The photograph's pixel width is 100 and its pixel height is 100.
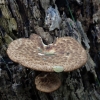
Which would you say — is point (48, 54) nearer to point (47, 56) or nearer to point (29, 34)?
point (47, 56)

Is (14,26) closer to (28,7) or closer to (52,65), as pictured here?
(28,7)

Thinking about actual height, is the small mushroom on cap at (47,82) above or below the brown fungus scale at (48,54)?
below

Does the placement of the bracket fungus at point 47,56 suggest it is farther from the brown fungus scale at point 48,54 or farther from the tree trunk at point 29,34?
the tree trunk at point 29,34

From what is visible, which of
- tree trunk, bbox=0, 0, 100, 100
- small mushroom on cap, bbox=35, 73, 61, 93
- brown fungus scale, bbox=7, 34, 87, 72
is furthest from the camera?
tree trunk, bbox=0, 0, 100, 100

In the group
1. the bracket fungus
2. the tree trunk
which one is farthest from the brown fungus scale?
the tree trunk

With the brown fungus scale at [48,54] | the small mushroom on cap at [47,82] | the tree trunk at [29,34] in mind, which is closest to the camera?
the brown fungus scale at [48,54]

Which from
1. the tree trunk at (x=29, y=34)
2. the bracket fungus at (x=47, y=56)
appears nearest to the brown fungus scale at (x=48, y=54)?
the bracket fungus at (x=47, y=56)

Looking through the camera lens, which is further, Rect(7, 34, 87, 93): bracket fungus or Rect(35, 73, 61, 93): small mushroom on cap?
Rect(35, 73, 61, 93): small mushroom on cap

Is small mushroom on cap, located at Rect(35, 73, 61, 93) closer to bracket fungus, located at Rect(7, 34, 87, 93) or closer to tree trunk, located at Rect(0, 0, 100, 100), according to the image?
bracket fungus, located at Rect(7, 34, 87, 93)
